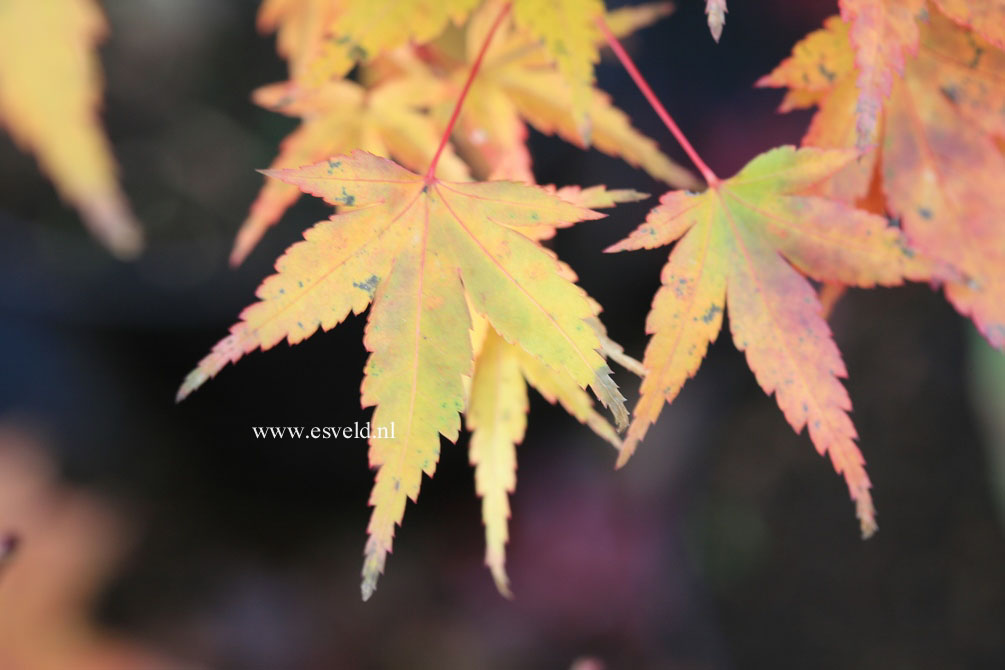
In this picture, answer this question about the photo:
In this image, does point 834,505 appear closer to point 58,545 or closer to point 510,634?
point 510,634

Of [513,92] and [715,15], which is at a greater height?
[715,15]

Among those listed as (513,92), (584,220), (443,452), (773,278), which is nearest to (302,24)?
(513,92)

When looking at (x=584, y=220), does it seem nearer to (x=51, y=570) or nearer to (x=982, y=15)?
(x=982, y=15)

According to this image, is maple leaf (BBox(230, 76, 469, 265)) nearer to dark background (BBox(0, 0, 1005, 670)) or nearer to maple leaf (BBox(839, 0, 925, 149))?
maple leaf (BBox(839, 0, 925, 149))

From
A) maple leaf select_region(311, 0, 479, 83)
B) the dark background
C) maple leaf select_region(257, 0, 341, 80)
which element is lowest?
the dark background

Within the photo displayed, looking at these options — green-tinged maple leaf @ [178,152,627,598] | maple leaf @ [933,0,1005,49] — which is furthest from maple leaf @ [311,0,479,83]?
maple leaf @ [933,0,1005,49]

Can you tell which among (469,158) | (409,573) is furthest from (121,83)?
(409,573)

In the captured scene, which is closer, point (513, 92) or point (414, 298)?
point (414, 298)
